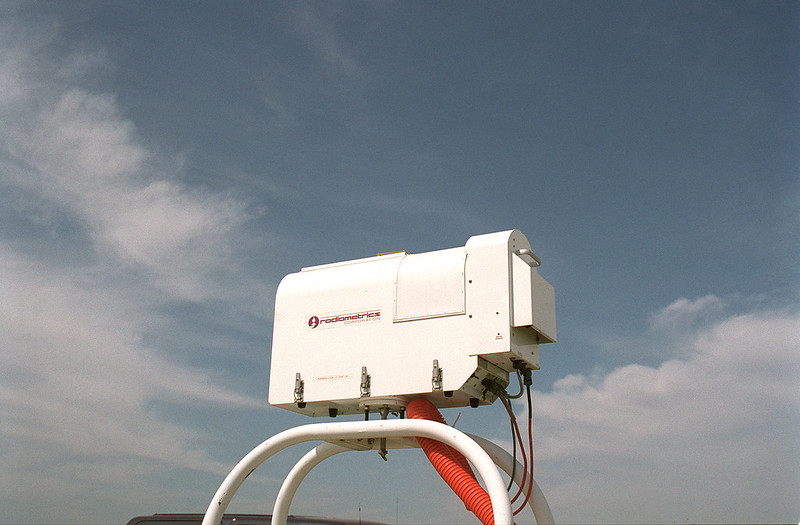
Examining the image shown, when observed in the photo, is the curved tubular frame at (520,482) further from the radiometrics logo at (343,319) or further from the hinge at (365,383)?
the radiometrics logo at (343,319)

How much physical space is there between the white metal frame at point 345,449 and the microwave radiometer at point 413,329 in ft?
0.97

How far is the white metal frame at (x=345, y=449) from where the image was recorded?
16.2 feet

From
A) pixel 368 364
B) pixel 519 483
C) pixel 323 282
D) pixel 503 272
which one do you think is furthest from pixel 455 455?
pixel 323 282

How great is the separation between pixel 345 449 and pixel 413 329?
3.74 feet

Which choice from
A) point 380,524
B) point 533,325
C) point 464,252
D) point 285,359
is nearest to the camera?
point 533,325

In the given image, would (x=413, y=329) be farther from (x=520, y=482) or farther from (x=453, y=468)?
(x=520, y=482)

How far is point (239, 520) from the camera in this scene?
7129 millimetres

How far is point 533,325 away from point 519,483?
3.89 ft

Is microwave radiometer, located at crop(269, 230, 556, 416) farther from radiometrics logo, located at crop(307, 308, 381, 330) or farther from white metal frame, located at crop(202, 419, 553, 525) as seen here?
white metal frame, located at crop(202, 419, 553, 525)

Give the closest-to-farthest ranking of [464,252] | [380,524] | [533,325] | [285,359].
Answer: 1. [533,325]
2. [464,252]
3. [285,359]
4. [380,524]

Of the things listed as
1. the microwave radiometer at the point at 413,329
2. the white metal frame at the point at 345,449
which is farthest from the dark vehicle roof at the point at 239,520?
the microwave radiometer at the point at 413,329

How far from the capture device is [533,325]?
5238mm

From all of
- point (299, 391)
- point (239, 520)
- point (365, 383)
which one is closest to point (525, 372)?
point (365, 383)

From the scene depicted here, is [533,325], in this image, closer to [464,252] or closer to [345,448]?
[464,252]
